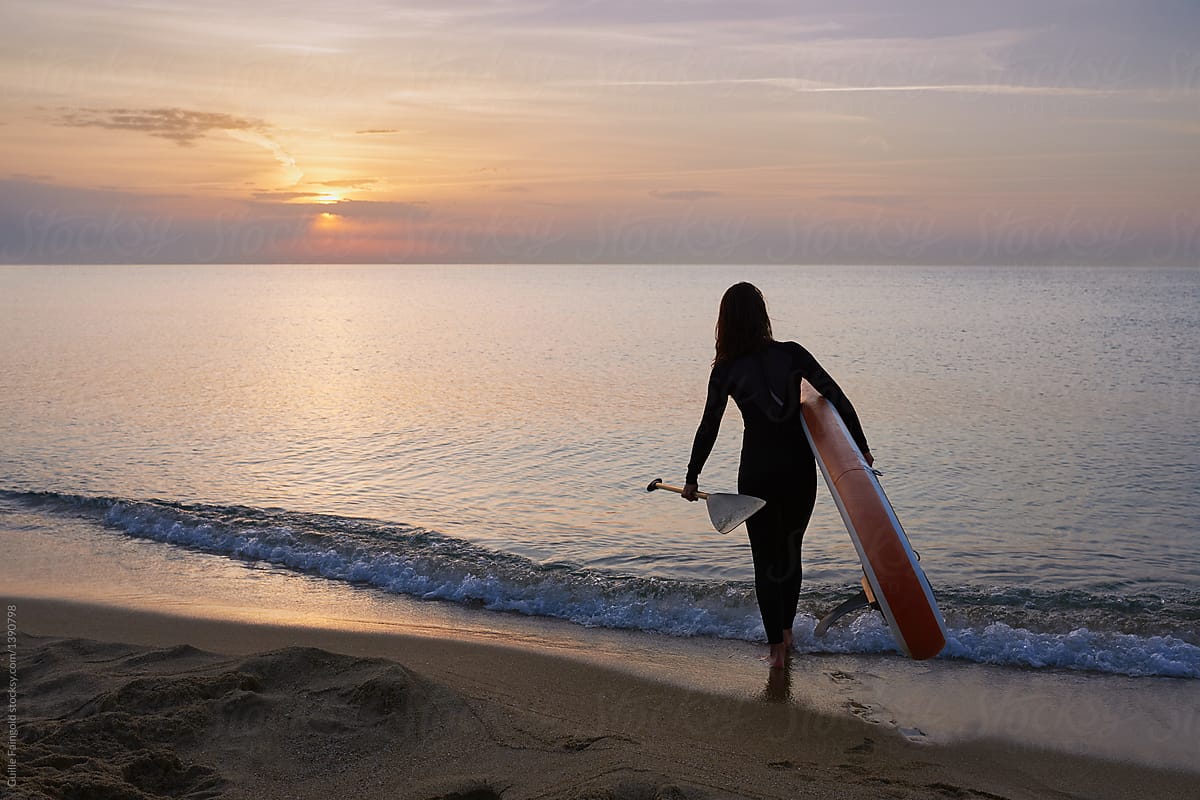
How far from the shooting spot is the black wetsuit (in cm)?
534

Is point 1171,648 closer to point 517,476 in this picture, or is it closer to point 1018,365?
point 517,476

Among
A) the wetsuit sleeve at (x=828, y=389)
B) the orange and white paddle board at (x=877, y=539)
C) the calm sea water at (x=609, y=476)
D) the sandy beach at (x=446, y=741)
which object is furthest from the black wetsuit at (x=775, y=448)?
the calm sea water at (x=609, y=476)

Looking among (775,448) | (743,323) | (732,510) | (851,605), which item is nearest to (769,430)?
(775,448)

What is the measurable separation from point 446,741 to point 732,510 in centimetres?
200

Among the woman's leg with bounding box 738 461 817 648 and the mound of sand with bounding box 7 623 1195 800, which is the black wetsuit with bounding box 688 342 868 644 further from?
the mound of sand with bounding box 7 623 1195 800

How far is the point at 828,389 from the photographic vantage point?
210 inches

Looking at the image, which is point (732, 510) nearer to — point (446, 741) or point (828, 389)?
point (828, 389)

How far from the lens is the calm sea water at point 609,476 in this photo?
23.5 feet

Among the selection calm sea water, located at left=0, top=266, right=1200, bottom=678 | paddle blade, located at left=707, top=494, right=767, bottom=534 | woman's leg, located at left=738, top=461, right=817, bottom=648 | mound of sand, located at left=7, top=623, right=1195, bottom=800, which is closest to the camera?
mound of sand, located at left=7, top=623, right=1195, bottom=800

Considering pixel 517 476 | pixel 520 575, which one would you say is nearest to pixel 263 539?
pixel 520 575

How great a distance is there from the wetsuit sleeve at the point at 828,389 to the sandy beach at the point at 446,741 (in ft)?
5.12

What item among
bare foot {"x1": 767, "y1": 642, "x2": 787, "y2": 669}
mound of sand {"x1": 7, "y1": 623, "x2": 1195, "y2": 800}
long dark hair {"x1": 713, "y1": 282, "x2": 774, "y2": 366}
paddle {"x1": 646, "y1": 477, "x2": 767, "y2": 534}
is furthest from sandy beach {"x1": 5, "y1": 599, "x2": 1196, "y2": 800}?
long dark hair {"x1": 713, "y1": 282, "x2": 774, "y2": 366}

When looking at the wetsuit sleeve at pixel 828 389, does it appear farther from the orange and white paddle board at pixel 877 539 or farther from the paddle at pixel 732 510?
the paddle at pixel 732 510

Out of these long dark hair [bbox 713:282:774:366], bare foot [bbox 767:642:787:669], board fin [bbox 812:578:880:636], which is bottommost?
bare foot [bbox 767:642:787:669]
